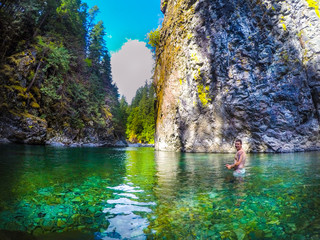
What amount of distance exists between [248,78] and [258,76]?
41.7 inches

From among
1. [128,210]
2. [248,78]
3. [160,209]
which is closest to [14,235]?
[128,210]

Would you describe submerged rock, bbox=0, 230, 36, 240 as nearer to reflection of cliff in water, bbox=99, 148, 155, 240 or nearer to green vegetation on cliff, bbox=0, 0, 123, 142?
reflection of cliff in water, bbox=99, 148, 155, 240

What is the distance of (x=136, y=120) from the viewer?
68.6 meters

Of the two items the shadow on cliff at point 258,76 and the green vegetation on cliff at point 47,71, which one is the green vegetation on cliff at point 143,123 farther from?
the shadow on cliff at point 258,76

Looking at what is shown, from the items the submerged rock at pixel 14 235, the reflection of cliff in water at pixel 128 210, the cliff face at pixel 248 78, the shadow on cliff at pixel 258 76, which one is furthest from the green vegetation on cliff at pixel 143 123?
the submerged rock at pixel 14 235

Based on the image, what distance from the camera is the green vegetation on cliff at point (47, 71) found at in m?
22.8

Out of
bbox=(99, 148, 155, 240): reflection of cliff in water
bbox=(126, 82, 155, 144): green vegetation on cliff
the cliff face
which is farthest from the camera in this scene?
bbox=(126, 82, 155, 144): green vegetation on cliff

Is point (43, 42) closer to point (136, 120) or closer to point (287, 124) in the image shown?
point (287, 124)

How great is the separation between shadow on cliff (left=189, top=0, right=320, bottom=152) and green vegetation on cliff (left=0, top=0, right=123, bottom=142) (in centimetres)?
1653

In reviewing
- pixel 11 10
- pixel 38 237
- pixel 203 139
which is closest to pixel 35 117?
pixel 11 10

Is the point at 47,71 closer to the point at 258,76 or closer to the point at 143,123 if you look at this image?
the point at 258,76

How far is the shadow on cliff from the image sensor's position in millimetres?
19422

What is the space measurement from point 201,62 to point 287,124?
1007 centimetres

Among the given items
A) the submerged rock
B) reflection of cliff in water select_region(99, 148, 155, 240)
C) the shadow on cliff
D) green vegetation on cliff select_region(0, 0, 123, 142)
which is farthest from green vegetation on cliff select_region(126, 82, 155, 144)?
the submerged rock
